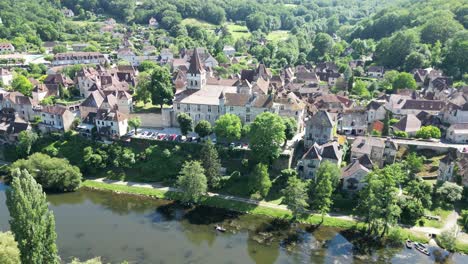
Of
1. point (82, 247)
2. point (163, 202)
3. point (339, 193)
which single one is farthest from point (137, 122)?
point (339, 193)

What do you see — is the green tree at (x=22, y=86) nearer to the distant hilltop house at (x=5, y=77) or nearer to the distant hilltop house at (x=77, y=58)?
the distant hilltop house at (x=5, y=77)

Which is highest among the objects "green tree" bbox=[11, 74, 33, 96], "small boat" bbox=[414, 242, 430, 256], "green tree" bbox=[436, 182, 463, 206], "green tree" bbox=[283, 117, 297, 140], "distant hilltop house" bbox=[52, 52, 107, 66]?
"distant hilltop house" bbox=[52, 52, 107, 66]

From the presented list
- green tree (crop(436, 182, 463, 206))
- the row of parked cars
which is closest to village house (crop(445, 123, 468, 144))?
green tree (crop(436, 182, 463, 206))

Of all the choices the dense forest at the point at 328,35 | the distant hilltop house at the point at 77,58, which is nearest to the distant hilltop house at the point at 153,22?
the dense forest at the point at 328,35

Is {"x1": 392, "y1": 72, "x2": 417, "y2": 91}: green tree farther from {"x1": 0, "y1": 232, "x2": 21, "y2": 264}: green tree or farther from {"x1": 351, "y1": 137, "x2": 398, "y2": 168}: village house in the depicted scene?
{"x1": 0, "y1": 232, "x2": 21, "y2": 264}: green tree

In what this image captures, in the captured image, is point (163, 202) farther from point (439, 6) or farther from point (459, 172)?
point (439, 6)

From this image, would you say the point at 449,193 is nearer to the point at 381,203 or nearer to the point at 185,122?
the point at 381,203
